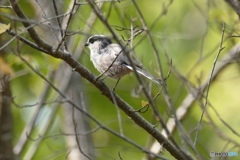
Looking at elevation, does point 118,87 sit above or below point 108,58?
below

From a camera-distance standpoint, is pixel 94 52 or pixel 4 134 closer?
pixel 94 52

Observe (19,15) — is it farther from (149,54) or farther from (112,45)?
(149,54)

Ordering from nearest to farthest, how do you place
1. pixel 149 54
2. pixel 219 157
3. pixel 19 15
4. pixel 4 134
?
pixel 19 15
pixel 219 157
pixel 4 134
pixel 149 54

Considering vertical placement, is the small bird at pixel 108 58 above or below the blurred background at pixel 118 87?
above

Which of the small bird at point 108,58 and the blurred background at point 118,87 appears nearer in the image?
the small bird at point 108,58

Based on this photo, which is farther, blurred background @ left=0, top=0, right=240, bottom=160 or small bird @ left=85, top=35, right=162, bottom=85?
blurred background @ left=0, top=0, right=240, bottom=160

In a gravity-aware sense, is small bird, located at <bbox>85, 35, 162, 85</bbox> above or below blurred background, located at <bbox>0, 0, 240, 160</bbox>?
above

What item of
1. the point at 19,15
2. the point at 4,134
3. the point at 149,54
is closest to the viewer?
the point at 19,15

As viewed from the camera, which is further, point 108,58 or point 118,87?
point 118,87

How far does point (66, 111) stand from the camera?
274 inches

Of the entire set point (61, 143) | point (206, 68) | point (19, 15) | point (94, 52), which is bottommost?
point (61, 143)

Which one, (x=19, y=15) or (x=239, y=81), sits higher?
(x=19, y=15)

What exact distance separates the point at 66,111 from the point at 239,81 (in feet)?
10.3

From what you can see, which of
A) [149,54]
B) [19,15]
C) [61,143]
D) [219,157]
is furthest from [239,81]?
[19,15]
